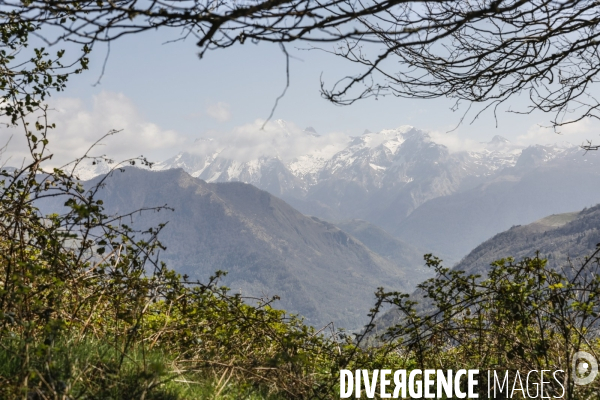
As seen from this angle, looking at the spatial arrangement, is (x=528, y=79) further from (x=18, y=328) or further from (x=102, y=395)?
(x=18, y=328)

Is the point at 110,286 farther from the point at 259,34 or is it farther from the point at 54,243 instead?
the point at 259,34

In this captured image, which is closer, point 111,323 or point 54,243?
point 54,243

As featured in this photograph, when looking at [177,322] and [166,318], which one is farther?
[177,322]

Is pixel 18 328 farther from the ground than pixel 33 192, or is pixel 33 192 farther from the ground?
pixel 33 192

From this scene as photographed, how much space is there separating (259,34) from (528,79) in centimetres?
359

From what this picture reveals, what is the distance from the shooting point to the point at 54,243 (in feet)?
14.1

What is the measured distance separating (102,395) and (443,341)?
4.40 m

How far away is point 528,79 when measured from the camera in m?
4.93

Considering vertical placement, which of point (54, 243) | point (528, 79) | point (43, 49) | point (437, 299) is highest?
point (43, 49)

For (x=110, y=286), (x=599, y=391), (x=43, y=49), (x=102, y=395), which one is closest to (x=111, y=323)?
(x=110, y=286)

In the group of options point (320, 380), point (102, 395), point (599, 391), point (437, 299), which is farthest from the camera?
point (437, 299)

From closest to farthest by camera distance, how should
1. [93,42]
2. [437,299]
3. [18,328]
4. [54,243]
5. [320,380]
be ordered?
1. [93,42]
2. [54,243]
3. [18,328]
4. [320,380]
5. [437,299]

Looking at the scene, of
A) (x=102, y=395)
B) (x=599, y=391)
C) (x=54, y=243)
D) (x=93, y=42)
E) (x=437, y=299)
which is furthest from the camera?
(x=437, y=299)

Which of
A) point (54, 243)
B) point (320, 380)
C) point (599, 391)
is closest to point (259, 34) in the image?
point (54, 243)
